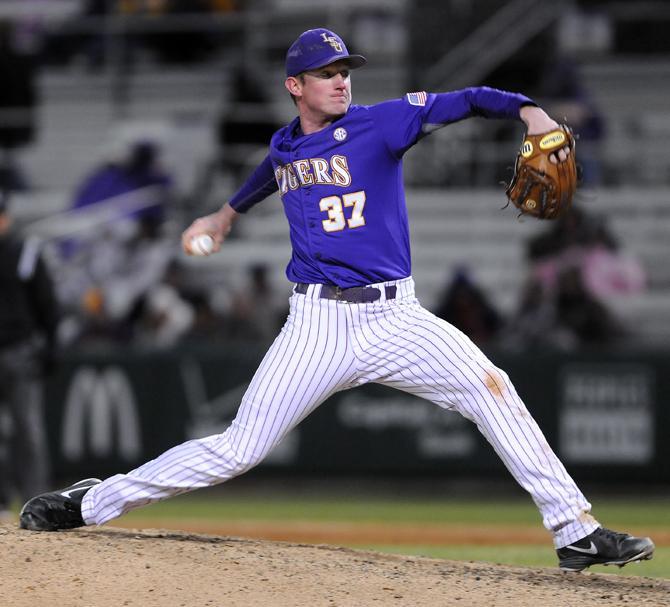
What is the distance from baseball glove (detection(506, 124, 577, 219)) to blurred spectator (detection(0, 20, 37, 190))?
11.8 m

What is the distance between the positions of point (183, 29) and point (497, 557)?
1054cm

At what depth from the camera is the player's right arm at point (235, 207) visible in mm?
5508

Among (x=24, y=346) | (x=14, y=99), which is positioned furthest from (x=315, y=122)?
(x=14, y=99)

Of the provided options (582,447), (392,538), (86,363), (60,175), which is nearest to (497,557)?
(392,538)

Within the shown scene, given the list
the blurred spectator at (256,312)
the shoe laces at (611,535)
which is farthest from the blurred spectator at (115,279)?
the shoe laces at (611,535)

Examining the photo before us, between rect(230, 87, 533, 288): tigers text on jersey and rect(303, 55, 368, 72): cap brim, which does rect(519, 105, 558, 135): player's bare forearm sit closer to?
rect(230, 87, 533, 288): tigers text on jersey

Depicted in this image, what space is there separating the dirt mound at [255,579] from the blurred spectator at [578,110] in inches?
334

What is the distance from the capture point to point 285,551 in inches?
211

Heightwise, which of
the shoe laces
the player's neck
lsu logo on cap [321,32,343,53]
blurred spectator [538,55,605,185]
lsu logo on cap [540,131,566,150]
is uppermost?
blurred spectator [538,55,605,185]

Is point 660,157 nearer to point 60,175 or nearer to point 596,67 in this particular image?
point 596,67

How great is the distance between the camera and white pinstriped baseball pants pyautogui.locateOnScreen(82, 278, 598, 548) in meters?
4.96

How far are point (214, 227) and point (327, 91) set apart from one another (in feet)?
2.63

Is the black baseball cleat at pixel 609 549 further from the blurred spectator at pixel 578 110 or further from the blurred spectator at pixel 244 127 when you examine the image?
the blurred spectator at pixel 244 127

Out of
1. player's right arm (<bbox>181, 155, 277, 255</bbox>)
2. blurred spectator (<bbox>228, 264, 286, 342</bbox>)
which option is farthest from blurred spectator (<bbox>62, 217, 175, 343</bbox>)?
player's right arm (<bbox>181, 155, 277, 255</bbox>)
